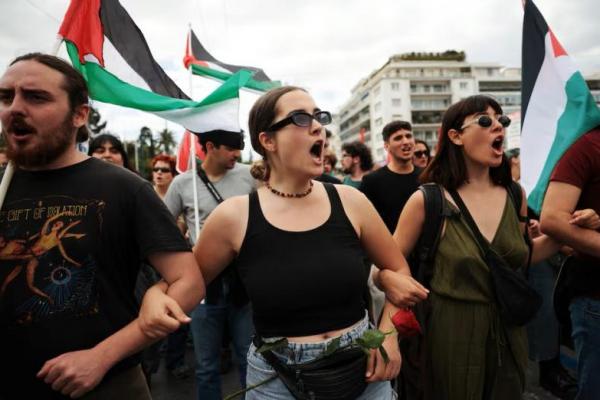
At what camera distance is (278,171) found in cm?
191

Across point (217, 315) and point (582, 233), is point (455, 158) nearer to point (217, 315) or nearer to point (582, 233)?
point (582, 233)

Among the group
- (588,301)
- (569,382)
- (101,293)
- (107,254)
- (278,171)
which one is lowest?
(569,382)

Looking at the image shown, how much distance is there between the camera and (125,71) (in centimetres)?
255

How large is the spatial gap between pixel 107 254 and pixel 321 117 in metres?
1.03

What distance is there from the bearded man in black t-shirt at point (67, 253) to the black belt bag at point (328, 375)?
17.9 inches

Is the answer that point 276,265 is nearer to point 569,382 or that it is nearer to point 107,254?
point 107,254

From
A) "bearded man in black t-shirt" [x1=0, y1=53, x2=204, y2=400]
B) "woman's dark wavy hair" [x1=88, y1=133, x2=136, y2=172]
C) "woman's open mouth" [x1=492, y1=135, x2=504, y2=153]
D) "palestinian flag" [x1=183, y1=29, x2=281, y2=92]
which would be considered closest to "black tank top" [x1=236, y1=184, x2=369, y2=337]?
"bearded man in black t-shirt" [x1=0, y1=53, x2=204, y2=400]

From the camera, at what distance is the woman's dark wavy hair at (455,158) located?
244 centimetres

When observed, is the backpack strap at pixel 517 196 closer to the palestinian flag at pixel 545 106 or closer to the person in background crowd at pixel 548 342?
the palestinian flag at pixel 545 106

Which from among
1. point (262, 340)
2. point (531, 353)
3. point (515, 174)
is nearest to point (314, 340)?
point (262, 340)

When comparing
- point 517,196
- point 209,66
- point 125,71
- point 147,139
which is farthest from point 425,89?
point 125,71

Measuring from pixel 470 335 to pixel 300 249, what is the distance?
1.12 m

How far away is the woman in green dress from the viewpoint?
2156 mm

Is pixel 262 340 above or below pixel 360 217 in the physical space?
below
